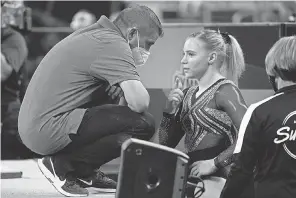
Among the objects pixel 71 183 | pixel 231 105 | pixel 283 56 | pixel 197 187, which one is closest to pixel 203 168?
pixel 197 187

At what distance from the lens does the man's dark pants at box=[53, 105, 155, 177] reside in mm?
3166

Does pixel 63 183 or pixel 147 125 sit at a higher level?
pixel 147 125

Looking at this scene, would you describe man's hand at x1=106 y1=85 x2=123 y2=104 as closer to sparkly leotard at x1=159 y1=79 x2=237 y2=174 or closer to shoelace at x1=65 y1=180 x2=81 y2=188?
sparkly leotard at x1=159 y1=79 x2=237 y2=174

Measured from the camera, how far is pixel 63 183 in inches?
126

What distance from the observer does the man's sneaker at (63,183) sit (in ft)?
10.3

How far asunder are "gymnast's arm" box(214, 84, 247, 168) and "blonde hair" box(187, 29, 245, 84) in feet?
0.62

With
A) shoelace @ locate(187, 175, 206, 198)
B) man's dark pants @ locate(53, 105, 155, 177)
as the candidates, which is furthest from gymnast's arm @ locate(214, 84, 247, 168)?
man's dark pants @ locate(53, 105, 155, 177)

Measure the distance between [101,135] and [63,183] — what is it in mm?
283

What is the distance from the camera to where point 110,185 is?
3.26 m

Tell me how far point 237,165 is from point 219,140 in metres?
0.74

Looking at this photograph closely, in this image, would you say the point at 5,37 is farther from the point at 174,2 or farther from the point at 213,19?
the point at 174,2

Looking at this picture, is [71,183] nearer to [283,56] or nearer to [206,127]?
[206,127]

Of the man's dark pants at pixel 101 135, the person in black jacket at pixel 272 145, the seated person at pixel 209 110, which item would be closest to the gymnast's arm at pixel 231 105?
the seated person at pixel 209 110

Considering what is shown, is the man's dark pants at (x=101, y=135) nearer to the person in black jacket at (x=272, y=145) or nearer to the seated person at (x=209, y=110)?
the seated person at (x=209, y=110)
